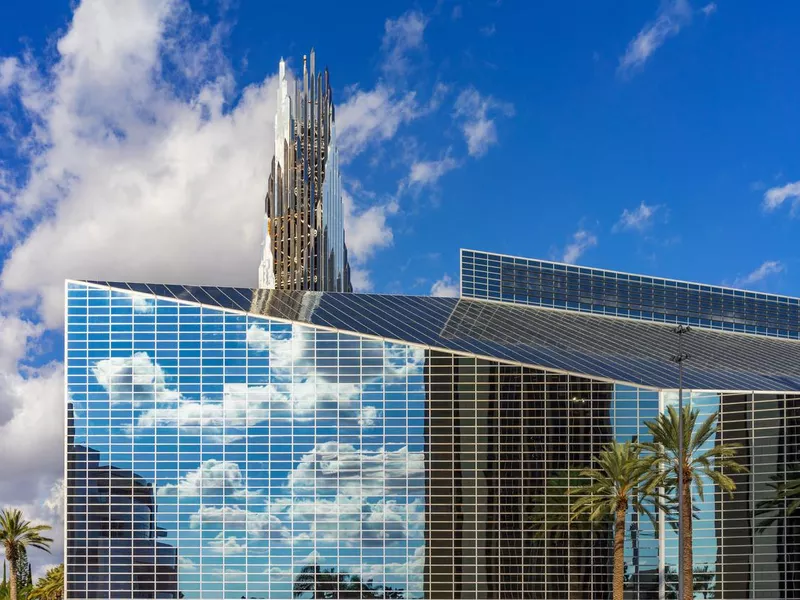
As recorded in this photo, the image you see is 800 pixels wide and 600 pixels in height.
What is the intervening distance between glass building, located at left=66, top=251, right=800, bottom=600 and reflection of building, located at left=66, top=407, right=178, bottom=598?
0.14 m

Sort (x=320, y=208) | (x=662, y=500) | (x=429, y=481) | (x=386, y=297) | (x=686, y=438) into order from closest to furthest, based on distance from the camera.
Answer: (x=686, y=438) → (x=662, y=500) → (x=429, y=481) → (x=386, y=297) → (x=320, y=208)

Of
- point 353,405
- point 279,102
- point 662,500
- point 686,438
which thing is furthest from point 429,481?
point 279,102

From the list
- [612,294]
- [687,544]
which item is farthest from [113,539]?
[612,294]

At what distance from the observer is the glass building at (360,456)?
77688mm

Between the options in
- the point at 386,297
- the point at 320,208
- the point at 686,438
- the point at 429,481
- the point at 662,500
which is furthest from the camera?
the point at 320,208

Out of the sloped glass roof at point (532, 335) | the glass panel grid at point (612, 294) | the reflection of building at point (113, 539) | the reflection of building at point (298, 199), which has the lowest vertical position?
the reflection of building at point (113, 539)

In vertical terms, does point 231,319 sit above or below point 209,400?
above

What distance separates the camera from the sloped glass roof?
272 feet

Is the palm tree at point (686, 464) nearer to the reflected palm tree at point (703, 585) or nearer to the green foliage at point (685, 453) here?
the green foliage at point (685, 453)

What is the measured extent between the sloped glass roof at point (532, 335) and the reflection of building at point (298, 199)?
91730mm

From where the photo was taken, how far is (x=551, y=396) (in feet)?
266

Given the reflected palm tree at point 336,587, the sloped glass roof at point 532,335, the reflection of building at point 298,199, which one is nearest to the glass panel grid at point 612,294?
the sloped glass roof at point 532,335

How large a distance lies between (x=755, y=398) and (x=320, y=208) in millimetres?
123752

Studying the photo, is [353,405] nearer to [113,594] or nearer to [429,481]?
[429,481]
